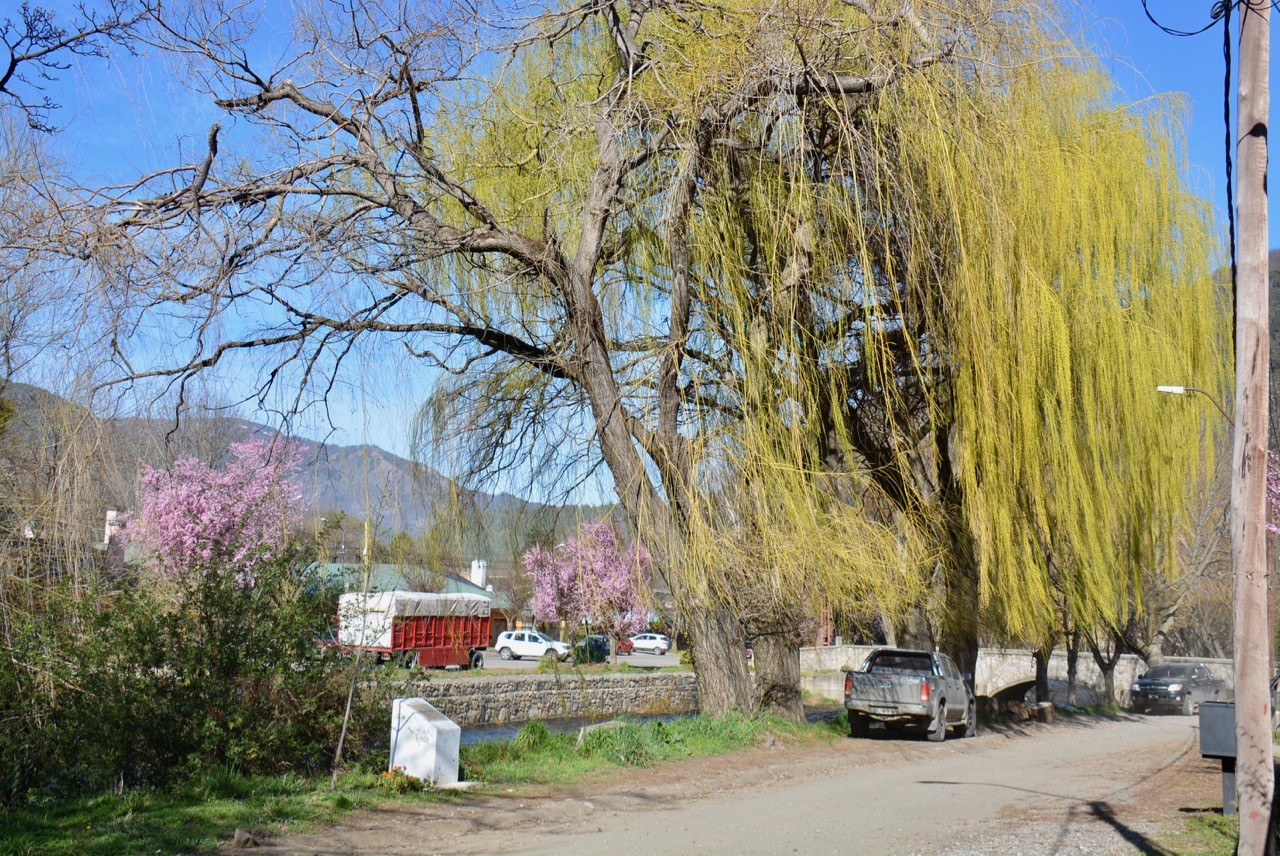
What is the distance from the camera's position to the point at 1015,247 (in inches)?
527

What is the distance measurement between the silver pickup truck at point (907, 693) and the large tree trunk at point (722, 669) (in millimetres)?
3792

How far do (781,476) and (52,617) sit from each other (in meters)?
7.49

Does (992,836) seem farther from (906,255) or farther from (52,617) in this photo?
(52,617)

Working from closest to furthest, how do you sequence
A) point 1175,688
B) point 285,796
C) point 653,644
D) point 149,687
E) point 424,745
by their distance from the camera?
point 285,796 < point 149,687 < point 424,745 < point 1175,688 < point 653,644

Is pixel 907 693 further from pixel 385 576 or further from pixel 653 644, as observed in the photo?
pixel 653 644

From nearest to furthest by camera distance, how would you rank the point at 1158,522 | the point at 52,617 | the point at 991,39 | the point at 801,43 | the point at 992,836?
the point at 992,836, the point at 52,617, the point at 801,43, the point at 991,39, the point at 1158,522

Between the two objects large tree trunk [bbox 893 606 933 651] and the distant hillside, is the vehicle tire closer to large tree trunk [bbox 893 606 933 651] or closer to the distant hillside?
large tree trunk [bbox 893 606 933 651]

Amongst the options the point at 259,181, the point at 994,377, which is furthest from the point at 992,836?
the point at 259,181

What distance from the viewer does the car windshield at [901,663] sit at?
18172mm

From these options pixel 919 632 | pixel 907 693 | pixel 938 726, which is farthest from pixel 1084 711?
pixel 907 693

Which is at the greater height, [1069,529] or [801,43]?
[801,43]


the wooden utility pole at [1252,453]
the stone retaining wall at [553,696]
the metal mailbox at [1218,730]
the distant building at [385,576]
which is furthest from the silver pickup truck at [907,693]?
the wooden utility pole at [1252,453]

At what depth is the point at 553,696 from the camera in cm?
3184

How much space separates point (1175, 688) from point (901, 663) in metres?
19.1
